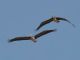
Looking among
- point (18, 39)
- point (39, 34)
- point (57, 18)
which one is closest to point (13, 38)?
point (18, 39)

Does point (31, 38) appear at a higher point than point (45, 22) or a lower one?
lower

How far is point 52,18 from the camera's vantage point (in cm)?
2594

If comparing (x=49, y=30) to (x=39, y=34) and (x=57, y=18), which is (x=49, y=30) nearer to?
(x=39, y=34)

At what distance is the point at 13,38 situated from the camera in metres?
25.2

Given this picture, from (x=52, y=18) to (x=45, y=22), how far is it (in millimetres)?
843

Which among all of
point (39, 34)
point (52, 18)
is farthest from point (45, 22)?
point (39, 34)

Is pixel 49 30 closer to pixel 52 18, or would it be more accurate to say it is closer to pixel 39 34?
pixel 39 34

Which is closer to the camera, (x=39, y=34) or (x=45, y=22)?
(x=39, y=34)

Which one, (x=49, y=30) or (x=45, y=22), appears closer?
(x=49, y=30)

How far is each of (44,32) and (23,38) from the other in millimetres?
2018

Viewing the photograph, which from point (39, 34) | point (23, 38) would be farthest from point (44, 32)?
point (23, 38)

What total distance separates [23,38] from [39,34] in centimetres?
163

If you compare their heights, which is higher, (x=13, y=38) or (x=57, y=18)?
(x=57, y=18)

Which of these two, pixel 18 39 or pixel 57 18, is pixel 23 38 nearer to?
pixel 18 39
